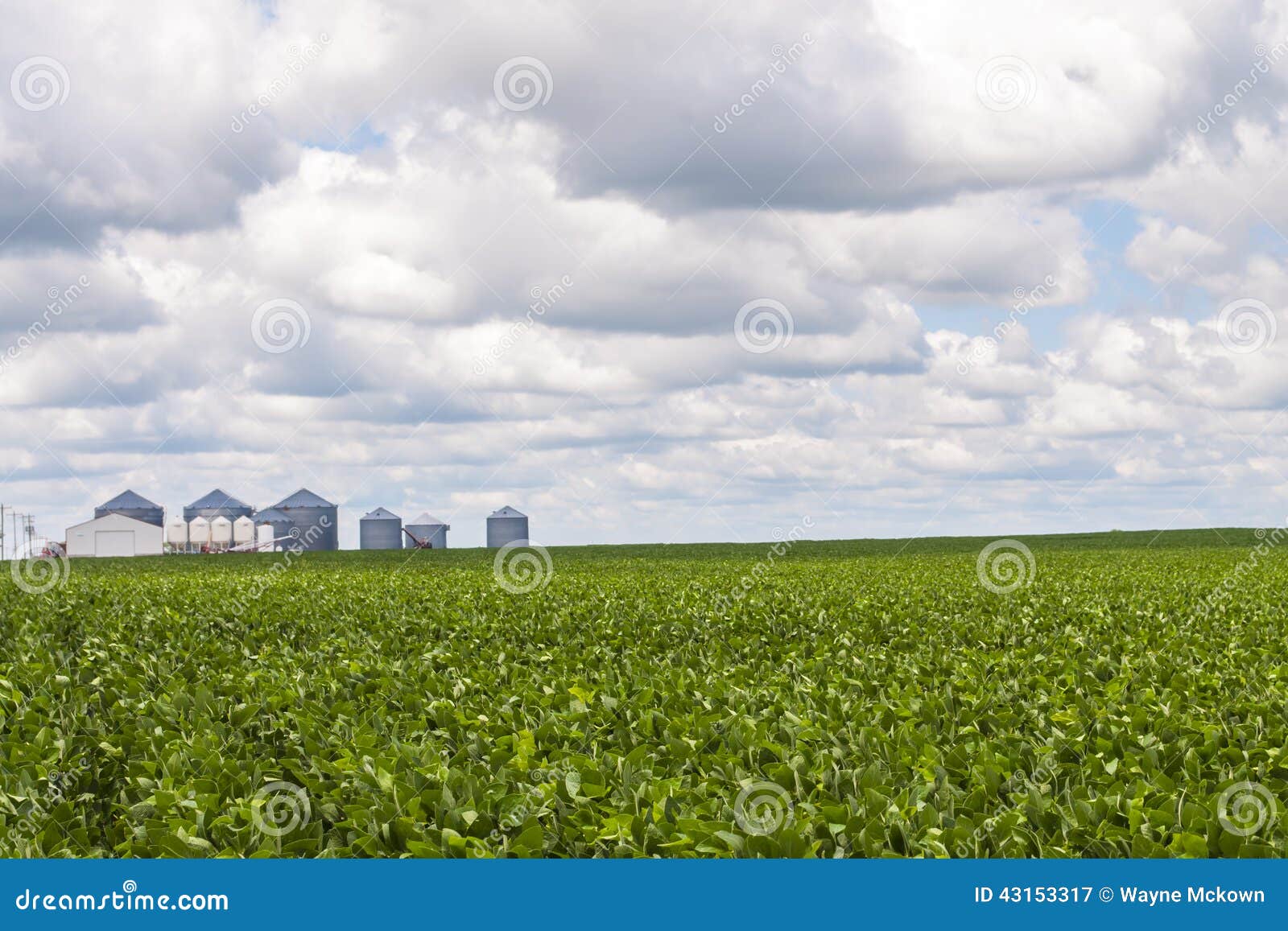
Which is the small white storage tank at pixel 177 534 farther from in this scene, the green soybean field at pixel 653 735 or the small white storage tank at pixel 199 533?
the green soybean field at pixel 653 735

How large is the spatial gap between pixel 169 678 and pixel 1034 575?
16.1 m

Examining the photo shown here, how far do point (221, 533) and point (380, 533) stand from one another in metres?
11.4

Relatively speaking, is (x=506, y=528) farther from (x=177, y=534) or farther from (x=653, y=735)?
(x=653, y=735)

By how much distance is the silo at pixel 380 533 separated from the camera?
74.6m

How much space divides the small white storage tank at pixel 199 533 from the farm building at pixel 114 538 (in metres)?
3.03

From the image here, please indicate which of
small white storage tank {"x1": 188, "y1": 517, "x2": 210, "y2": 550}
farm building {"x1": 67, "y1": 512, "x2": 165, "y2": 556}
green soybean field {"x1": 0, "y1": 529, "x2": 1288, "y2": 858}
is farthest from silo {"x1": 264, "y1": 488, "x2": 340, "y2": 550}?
green soybean field {"x1": 0, "y1": 529, "x2": 1288, "y2": 858}

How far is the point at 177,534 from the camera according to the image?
7500 cm

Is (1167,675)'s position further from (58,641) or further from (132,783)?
(58,641)

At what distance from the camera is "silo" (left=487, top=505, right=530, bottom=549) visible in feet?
236

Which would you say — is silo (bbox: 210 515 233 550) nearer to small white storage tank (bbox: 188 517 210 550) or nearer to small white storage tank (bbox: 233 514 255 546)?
small white storage tank (bbox: 188 517 210 550)

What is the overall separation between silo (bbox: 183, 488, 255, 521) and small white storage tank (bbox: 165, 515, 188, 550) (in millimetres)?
3082

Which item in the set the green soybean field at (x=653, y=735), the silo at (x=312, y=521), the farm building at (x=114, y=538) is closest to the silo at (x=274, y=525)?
the silo at (x=312, y=521)

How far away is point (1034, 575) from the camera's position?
1989 centimetres

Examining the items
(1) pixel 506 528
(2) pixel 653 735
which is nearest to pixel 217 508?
(1) pixel 506 528
